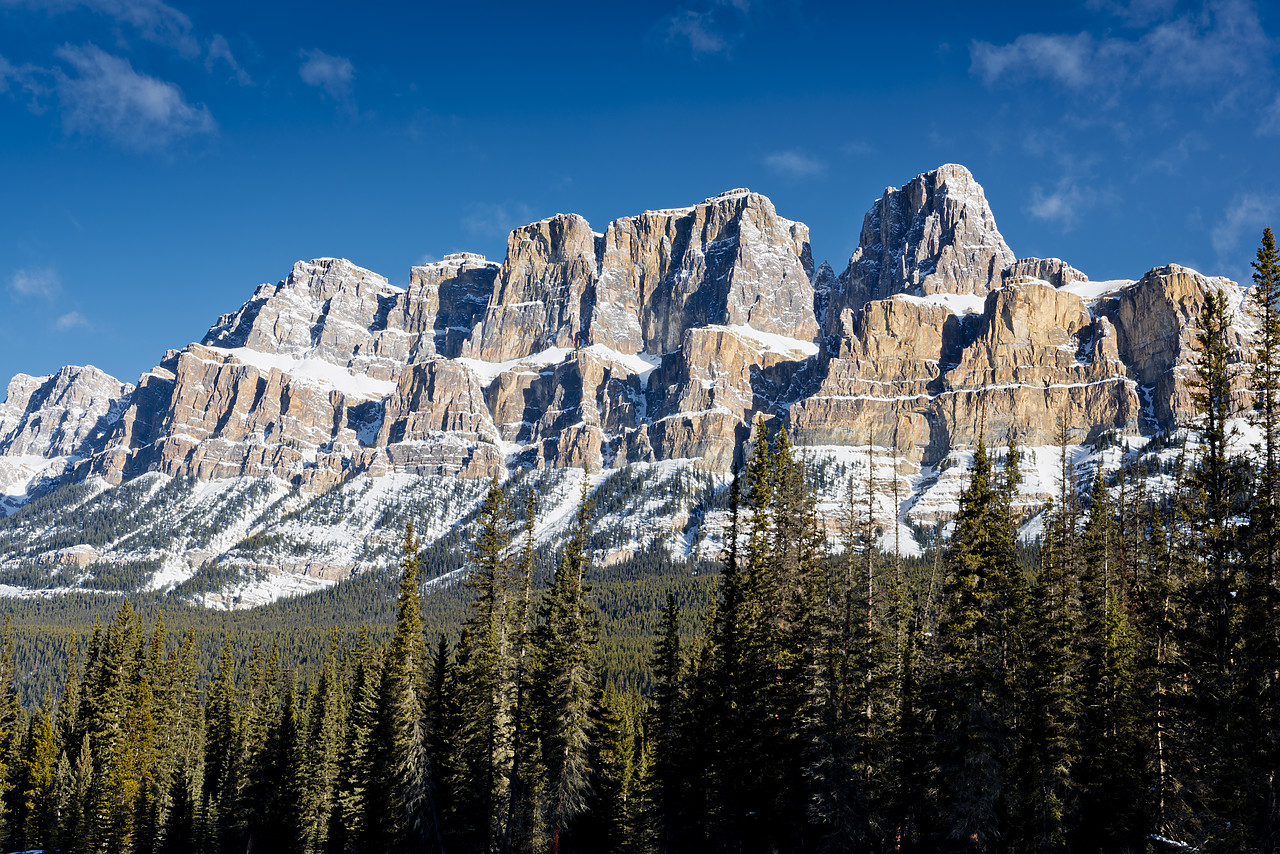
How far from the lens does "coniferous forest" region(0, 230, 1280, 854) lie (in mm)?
31891

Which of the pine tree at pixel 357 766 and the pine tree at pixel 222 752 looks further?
the pine tree at pixel 222 752

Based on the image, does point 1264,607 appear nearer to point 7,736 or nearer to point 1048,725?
point 1048,725

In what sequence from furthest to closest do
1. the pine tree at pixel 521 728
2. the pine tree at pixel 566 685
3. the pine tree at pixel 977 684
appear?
the pine tree at pixel 566 685 < the pine tree at pixel 521 728 < the pine tree at pixel 977 684

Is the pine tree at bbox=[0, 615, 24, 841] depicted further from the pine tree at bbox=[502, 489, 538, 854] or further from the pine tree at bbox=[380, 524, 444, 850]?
the pine tree at bbox=[502, 489, 538, 854]

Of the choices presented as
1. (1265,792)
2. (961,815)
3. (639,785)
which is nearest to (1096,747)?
(961,815)

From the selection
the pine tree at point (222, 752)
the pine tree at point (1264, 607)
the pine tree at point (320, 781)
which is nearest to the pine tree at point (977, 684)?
the pine tree at point (1264, 607)

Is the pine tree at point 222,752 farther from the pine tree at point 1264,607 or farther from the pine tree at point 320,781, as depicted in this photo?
the pine tree at point 1264,607

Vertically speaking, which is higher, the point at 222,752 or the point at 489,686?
the point at 489,686

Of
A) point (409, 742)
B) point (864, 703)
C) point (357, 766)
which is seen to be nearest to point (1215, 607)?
point (864, 703)

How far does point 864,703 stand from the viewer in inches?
1511

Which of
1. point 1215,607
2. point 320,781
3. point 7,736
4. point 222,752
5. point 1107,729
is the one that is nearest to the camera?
point 1215,607

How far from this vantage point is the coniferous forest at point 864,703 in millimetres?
31891

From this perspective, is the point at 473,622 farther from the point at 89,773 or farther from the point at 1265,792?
the point at 89,773

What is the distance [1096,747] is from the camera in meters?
43.4
